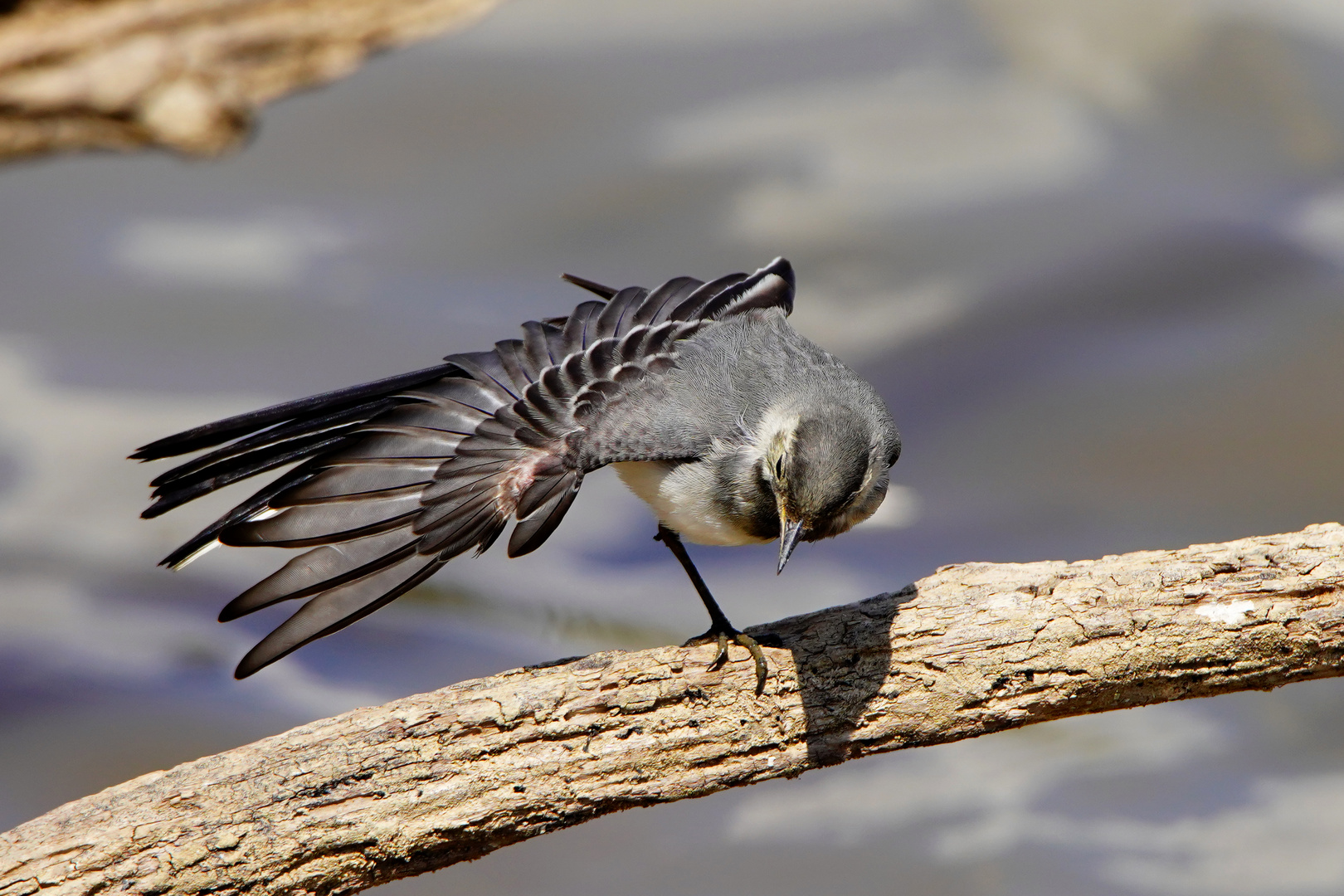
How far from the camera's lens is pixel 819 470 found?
2.60 m

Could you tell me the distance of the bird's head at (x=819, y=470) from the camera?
2.61 m

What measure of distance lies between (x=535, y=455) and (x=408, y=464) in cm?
29

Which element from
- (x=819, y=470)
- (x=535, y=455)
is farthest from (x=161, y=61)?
(x=819, y=470)

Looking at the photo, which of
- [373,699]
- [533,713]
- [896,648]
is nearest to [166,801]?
[533,713]

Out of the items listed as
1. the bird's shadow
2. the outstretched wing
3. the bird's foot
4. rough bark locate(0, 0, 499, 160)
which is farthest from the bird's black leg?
rough bark locate(0, 0, 499, 160)

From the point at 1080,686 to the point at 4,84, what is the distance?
3039mm

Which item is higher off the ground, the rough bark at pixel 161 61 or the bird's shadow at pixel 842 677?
the rough bark at pixel 161 61

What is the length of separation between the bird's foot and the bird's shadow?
0.29ft

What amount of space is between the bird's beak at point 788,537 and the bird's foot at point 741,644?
22 centimetres

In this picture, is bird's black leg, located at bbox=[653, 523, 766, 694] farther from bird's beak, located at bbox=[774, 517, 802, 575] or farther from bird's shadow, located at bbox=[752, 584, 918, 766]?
bird's beak, located at bbox=[774, 517, 802, 575]

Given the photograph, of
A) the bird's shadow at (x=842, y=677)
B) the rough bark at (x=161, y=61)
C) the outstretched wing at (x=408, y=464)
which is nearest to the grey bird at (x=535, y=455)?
the outstretched wing at (x=408, y=464)

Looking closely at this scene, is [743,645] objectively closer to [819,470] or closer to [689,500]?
[689,500]

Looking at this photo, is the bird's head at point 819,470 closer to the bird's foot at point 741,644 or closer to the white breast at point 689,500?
the white breast at point 689,500

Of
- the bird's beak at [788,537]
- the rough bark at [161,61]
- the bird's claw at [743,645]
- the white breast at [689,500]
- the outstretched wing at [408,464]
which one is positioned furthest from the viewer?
the rough bark at [161,61]
